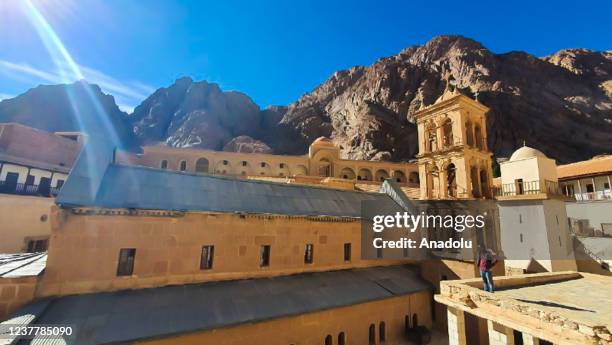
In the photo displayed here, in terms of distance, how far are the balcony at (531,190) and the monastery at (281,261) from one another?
0.41ft

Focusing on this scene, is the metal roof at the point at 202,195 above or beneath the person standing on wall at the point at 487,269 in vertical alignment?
above

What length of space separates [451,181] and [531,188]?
5.94 metres

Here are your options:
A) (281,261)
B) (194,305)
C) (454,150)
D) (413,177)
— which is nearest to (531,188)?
(454,150)

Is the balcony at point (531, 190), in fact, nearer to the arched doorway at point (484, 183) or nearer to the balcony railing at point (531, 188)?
the balcony railing at point (531, 188)

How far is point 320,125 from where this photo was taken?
79062mm

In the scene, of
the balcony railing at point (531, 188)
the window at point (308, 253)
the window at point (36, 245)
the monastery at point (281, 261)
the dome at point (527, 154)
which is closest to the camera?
the monastery at point (281, 261)

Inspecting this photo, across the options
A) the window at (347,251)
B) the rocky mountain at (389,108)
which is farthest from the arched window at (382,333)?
the rocky mountain at (389,108)

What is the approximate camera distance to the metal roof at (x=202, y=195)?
11.3 meters

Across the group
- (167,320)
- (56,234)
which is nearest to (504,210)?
(167,320)

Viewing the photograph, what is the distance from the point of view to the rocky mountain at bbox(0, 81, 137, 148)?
61.1 meters

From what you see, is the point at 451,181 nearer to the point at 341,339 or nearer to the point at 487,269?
the point at 487,269

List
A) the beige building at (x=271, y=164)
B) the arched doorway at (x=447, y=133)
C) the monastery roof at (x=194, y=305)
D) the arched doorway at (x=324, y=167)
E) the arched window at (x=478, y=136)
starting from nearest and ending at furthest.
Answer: the monastery roof at (x=194, y=305)
the arched window at (x=478, y=136)
the arched doorway at (x=447, y=133)
the beige building at (x=271, y=164)
the arched doorway at (x=324, y=167)

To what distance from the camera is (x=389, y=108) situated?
74.6 m

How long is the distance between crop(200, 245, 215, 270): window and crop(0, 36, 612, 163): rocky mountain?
2124 inches
